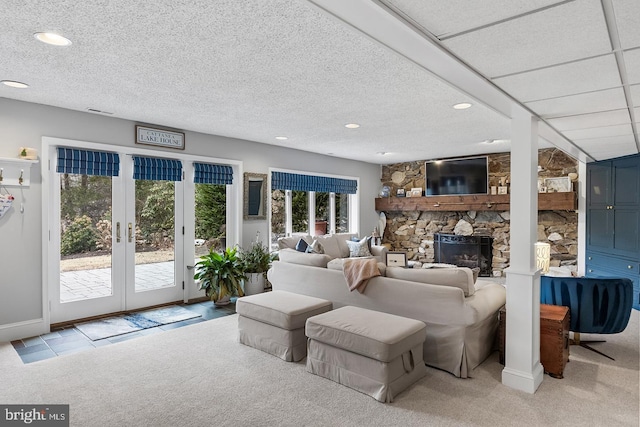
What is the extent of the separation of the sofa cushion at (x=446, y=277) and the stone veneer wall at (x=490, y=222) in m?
4.36

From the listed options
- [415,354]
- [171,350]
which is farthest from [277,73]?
[171,350]

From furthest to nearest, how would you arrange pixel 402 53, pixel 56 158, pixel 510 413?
pixel 56 158, pixel 510 413, pixel 402 53

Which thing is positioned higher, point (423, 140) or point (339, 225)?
point (423, 140)

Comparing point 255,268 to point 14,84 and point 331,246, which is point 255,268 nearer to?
point 331,246

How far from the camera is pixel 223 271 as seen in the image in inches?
200

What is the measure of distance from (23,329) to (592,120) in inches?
224

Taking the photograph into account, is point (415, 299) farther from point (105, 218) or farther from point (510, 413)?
point (105, 218)

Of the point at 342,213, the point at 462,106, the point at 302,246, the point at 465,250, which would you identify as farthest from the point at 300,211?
the point at 462,106

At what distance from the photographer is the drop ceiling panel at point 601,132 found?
3.47 metres

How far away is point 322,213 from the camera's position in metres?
7.75

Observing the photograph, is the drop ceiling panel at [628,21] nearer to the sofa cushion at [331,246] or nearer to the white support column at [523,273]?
the white support column at [523,273]

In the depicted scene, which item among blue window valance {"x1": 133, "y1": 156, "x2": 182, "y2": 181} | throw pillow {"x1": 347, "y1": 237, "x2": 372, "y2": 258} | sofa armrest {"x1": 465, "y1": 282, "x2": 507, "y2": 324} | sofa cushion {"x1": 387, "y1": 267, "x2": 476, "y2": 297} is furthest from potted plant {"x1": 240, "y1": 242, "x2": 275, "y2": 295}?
sofa armrest {"x1": 465, "y1": 282, "x2": 507, "y2": 324}

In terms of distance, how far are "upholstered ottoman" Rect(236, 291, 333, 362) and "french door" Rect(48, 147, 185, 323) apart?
192 cm

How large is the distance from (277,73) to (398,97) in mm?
1238
